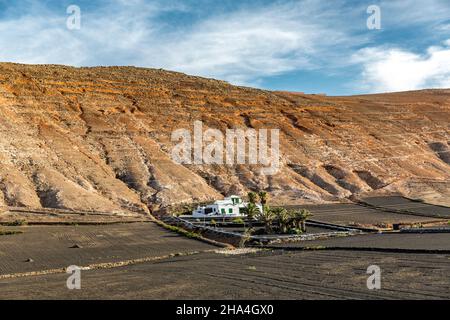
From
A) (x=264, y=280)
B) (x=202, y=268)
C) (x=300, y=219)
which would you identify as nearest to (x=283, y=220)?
(x=300, y=219)

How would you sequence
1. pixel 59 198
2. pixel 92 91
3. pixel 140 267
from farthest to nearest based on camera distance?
pixel 92 91, pixel 59 198, pixel 140 267

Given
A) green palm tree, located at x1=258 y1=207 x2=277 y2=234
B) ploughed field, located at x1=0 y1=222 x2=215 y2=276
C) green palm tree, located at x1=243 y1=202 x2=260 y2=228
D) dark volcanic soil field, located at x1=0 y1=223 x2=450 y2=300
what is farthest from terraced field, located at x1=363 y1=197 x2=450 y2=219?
ploughed field, located at x1=0 y1=222 x2=215 y2=276

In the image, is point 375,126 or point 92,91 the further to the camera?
point 375,126

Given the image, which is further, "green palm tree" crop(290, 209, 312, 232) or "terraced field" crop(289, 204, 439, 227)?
"terraced field" crop(289, 204, 439, 227)

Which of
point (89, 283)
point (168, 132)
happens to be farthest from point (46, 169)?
point (89, 283)

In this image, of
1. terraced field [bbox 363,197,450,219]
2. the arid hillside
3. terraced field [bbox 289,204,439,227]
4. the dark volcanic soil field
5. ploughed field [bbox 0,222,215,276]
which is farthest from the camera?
the arid hillside

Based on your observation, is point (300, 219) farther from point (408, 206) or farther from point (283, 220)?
point (408, 206)

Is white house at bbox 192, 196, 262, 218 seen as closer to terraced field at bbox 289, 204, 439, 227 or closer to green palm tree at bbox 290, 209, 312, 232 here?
green palm tree at bbox 290, 209, 312, 232

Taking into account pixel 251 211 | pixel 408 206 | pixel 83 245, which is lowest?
pixel 83 245
